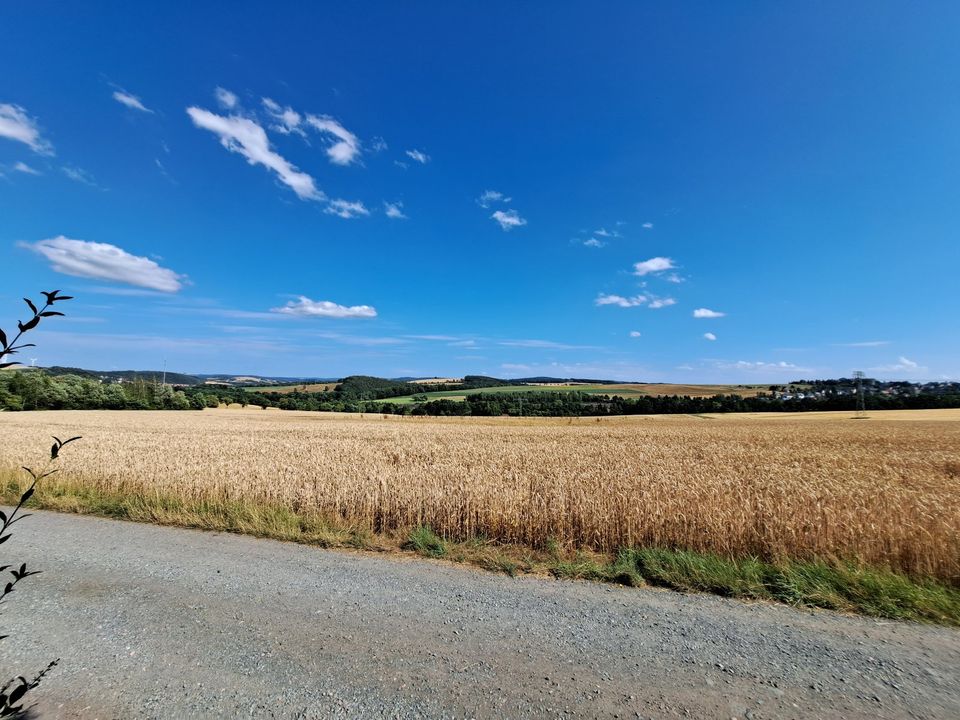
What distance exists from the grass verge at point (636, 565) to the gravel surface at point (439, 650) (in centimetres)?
38

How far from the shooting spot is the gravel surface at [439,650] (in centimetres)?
422

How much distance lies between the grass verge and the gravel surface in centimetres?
38

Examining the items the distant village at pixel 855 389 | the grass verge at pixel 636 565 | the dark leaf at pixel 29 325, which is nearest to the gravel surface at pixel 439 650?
the grass verge at pixel 636 565

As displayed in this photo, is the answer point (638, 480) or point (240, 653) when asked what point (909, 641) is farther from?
point (240, 653)

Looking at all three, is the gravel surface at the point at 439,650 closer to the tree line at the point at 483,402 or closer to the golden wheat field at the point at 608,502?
the golden wheat field at the point at 608,502

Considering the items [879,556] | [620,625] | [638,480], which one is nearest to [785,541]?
[879,556]

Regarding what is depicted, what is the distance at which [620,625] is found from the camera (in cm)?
553

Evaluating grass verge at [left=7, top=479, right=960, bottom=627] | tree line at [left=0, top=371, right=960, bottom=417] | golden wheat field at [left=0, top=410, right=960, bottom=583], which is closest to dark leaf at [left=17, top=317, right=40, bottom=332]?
grass verge at [left=7, top=479, right=960, bottom=627]

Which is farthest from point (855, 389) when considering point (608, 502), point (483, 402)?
point (608, 502)

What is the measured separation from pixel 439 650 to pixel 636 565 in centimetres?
388

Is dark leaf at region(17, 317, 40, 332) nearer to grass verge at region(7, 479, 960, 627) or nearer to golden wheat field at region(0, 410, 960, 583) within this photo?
grass verge at region(7, 479, 960, 627)

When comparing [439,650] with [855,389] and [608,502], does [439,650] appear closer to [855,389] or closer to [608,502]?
[608,502]

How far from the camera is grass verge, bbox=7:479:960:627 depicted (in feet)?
20.2

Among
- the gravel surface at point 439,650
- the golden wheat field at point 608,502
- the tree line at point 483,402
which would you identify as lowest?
the gravel surface at point 439,650
